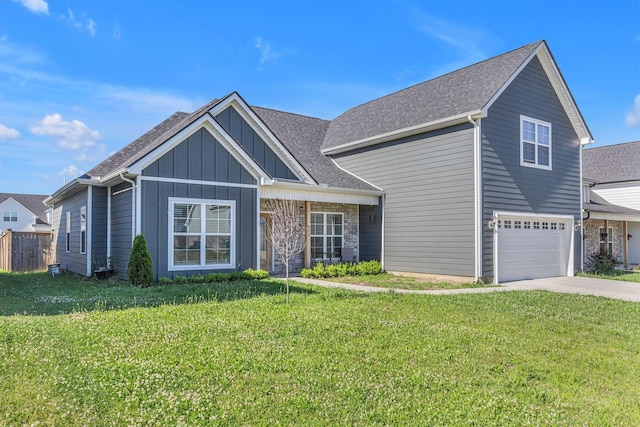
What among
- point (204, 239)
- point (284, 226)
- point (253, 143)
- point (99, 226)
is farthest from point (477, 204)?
point (99, 226)

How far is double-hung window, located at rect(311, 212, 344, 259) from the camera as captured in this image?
16156 mm

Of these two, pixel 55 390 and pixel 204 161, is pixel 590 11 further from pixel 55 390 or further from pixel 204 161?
pixel 55 390

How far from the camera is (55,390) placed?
12.9 feet

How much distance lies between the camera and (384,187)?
15891 millimetres

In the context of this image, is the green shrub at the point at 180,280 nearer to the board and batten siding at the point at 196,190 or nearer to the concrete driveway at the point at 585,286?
the board and batten siding at the point at 196,190

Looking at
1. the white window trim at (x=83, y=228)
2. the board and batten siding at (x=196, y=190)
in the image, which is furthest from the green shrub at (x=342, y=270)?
the white window trim at (x=83, y=228)

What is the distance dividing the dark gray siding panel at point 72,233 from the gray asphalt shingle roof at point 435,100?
31.7 ft

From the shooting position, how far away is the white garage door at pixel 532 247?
1369cm

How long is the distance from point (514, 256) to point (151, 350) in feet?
40.0

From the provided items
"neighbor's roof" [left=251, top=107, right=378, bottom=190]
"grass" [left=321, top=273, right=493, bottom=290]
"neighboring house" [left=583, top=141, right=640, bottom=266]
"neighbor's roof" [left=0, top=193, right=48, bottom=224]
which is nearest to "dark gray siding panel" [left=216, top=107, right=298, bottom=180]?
"neighbor's roof" [left=251, top=107, right=378, bottom=190]

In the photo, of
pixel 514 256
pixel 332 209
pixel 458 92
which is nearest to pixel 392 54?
pixel 458 92

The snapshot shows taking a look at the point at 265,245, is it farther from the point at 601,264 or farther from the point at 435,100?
the point at 601,264

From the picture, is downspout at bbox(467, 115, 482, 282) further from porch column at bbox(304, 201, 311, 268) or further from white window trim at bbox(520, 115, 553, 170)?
porch column at bbox(304, 201, 311, 268)

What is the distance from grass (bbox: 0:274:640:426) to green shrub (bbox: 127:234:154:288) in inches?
84.7
